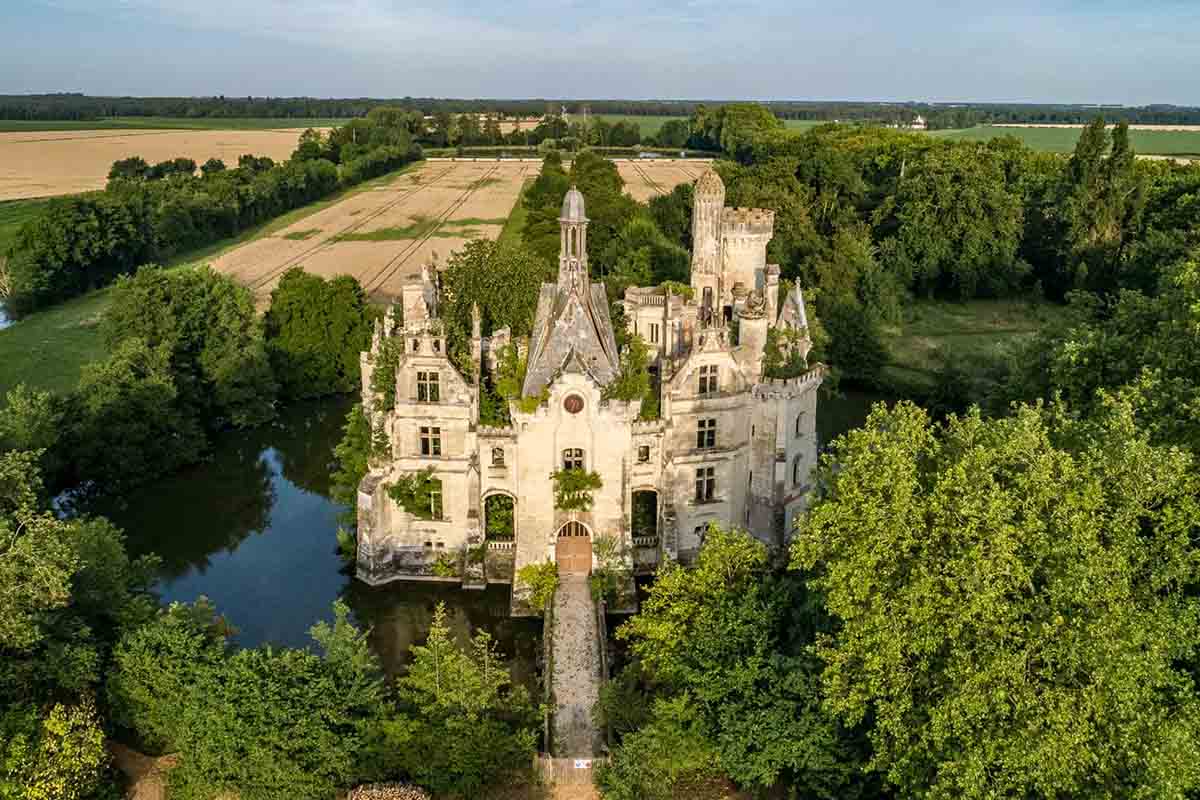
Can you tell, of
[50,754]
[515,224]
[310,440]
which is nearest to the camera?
[50,754]

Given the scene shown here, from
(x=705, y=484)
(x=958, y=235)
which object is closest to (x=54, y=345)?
(x=705, y=484)

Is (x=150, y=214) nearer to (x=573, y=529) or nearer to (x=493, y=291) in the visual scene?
(x=493, y=291)

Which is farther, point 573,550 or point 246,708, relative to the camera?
point 573,550

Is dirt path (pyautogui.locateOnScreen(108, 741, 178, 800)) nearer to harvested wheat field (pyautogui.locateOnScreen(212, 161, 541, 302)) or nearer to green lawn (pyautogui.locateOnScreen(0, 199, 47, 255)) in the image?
harvested wheat field (pyautogui.locateOnScreen(212, 161, 541, 302))

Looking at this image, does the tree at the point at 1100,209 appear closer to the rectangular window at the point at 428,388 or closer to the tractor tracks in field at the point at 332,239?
the rectangular window at the point at 428,388

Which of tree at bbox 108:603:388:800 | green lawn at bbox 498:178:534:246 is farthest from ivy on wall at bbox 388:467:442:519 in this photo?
green lawn at bbox 498:178:534:246
